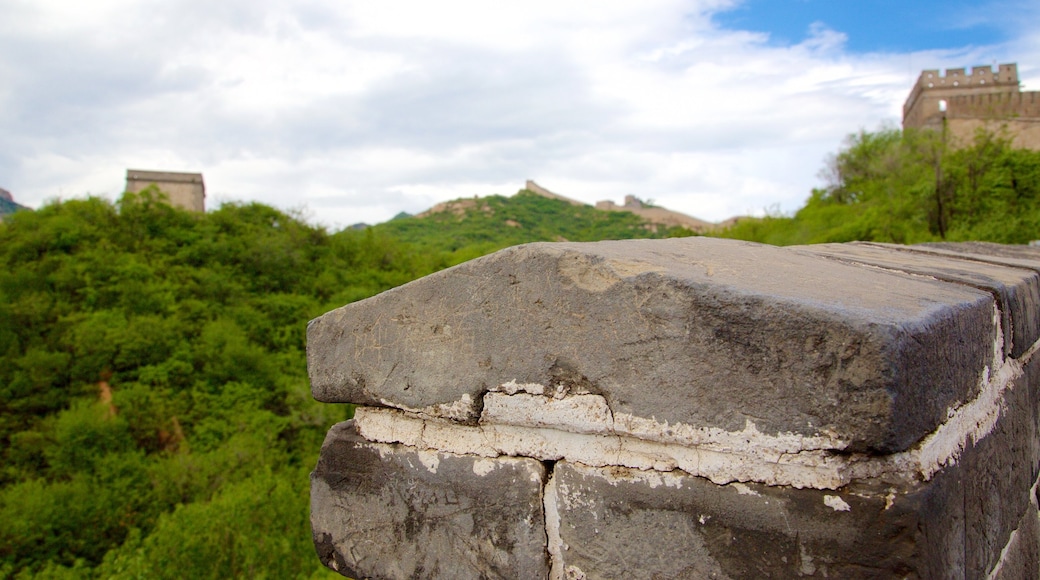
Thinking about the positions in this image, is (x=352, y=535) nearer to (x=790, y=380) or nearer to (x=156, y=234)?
(x=790, y=380)

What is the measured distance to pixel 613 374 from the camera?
40.8 inches

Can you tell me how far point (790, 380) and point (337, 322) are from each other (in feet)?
2.91

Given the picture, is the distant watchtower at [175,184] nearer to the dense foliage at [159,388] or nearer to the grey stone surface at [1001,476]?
the dense foliage at [159,388]

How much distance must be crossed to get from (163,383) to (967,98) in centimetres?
3321

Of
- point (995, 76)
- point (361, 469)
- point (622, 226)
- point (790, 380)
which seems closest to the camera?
point (790, 380)

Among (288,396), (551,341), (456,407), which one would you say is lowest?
(288,396)

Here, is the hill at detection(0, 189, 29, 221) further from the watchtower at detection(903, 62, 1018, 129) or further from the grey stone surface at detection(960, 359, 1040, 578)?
the watchtower at detection(903, 62, 1018, 129)

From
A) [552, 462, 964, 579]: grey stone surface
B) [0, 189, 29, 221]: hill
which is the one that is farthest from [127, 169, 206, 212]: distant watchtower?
[552, 462, 964, 579]: grey stone surface

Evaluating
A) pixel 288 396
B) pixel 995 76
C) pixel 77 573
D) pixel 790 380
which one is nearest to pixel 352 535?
pixel 790 380

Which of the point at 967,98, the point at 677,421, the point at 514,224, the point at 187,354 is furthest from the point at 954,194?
the point at 514,224

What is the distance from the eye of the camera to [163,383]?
19.1m

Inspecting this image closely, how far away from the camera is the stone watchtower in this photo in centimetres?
2555

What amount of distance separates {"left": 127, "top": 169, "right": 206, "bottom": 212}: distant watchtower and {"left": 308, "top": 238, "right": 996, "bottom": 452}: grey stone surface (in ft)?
118

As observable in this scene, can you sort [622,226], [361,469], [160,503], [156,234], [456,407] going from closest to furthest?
1. [456,407]
2. [361,469]
3. [160,503]
4. [156,234]
5. [622,226]
